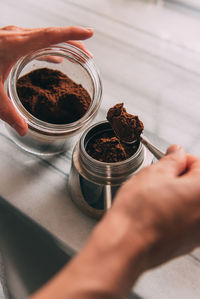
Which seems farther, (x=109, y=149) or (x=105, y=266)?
(x=109, y=149)

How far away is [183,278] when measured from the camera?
1.77 feet

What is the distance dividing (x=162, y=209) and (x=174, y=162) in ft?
0.25

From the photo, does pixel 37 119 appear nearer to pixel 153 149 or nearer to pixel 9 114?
pixel 9 114

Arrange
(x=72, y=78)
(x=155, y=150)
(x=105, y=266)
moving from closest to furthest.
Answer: (x=105, y=266)
(x=155, y=150)
(x=72, y=78)

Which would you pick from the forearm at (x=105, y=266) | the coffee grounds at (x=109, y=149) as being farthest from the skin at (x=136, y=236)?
the coffee grounds at (x=109, y=149)

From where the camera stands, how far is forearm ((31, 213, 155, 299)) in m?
0.34

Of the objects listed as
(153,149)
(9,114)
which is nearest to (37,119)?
(9,114)

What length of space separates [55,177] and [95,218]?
105 mm

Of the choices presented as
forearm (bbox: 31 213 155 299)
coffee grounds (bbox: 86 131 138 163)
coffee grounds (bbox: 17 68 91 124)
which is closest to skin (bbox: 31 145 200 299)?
forearm (bbox: 31 213 155 299)

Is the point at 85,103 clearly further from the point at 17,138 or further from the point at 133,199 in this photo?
the point at 133,199

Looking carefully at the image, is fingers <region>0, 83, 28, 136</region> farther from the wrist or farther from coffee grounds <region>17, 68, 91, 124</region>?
the wrist

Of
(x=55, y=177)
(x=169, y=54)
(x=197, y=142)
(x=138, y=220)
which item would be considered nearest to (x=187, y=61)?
(x=169, y=54)

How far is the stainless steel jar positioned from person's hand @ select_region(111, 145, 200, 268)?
92 millimetres

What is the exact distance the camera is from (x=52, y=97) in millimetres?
588
